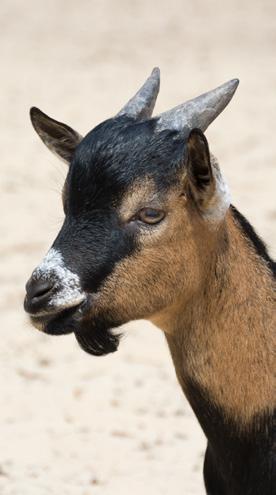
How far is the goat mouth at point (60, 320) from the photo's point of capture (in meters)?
4.93

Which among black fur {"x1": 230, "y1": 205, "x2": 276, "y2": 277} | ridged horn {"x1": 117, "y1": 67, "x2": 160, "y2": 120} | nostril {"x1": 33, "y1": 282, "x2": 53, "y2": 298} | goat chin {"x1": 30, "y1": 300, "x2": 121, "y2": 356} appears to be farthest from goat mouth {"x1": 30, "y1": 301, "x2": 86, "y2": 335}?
ridged horn {"x1": 117, "y1": 67, "x2": 160, "y2": 120}

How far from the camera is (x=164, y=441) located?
8.70m

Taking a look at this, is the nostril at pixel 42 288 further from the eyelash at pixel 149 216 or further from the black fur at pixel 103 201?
the eyelash at pixel 149 216

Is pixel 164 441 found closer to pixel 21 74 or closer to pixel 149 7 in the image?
pixel 21 74

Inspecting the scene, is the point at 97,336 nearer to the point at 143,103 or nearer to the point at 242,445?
the point at 242,445

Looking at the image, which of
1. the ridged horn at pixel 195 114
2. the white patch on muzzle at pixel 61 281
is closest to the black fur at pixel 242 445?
the white patch on muzzle at pixel 61 281

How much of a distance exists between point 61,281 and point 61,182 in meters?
8.81

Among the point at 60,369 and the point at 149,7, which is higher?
the point at 149,7

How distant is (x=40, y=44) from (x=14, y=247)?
10.0 metres

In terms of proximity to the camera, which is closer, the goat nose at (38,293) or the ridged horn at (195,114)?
the goat nose at (38,293)

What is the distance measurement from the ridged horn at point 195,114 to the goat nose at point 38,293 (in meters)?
0.97

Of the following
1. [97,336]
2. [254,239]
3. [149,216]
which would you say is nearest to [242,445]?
[97,336]

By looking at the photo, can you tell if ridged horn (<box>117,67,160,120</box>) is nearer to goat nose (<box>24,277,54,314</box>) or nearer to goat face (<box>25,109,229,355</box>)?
goat face (<box>25,109,229,355</box>)

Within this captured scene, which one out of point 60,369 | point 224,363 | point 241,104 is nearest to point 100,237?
point 224,363
